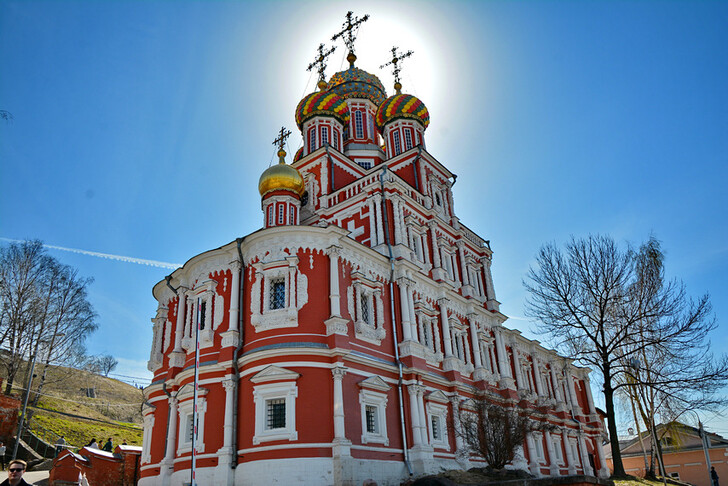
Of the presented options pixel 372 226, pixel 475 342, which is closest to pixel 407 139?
pixel 372 226

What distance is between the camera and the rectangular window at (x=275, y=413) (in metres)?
16.1

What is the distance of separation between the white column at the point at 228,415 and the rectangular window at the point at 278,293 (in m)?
2.81

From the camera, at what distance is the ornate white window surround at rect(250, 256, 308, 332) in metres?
17.4

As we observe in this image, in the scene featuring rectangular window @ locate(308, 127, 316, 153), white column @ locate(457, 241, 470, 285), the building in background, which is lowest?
the building in background

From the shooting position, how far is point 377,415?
→ 17.8 meters

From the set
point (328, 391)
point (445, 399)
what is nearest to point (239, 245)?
point (328, 391)

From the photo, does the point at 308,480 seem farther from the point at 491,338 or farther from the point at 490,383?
the point at 491,338

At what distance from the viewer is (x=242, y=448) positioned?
16094mm

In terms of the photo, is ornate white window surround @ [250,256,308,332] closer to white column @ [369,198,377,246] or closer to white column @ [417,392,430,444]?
white column @ [369,198,377,246]

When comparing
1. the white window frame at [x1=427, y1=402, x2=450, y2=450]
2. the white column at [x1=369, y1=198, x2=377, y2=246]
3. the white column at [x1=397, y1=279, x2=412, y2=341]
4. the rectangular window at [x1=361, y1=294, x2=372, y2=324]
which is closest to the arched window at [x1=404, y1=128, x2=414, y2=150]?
the white column at [x1=369, y1=198, x2=377, y2=246]

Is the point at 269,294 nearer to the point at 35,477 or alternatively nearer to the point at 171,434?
the point at 171,434

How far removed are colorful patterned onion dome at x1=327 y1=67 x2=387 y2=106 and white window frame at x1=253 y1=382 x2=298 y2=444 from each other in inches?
781

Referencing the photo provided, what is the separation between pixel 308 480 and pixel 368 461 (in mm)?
2187

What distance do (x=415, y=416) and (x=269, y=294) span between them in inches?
262
